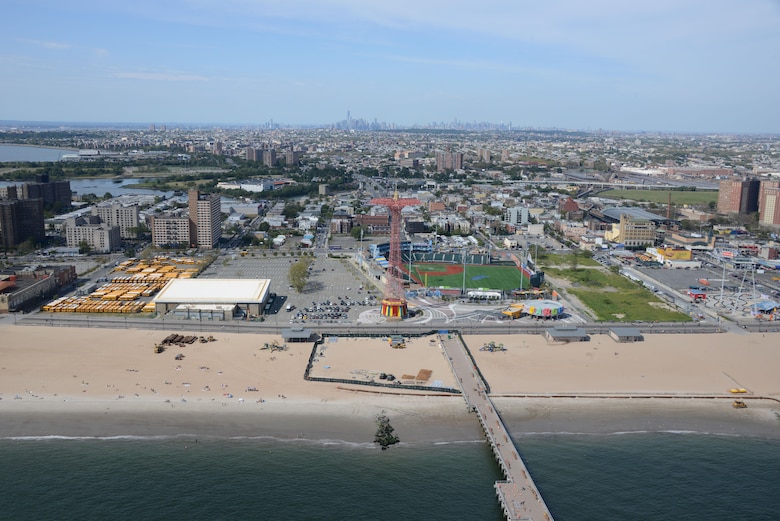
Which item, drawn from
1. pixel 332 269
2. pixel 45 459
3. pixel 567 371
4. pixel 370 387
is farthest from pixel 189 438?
pixel 332 269

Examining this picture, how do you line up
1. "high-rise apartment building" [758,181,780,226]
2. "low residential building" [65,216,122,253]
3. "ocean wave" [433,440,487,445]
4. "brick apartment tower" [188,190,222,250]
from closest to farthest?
"ocean wave" [433,440,487,445], "low residential building" [65,216,122,253], "brick apartment tower" [188,190,222,250], "high-rise apartment building" [758,181,780,226]

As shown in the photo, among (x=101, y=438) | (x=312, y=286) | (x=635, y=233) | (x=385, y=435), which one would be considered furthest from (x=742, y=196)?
(x=101, y=438)

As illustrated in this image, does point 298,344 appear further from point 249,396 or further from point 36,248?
point 36,248

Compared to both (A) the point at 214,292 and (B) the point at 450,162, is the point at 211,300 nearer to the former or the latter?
(A) the point at 214,292

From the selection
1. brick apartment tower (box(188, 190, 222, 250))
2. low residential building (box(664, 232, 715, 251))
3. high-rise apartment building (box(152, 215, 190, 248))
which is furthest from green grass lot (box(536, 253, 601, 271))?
high-rise apartment building (box(152, 215, 190, 248))

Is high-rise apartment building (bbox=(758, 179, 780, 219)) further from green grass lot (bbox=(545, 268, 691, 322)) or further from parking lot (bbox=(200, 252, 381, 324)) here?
parking lot (bbox=(200, 252, 381, 324))

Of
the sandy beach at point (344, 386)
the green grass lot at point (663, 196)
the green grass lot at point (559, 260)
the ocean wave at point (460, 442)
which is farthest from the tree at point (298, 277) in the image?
the green grass lot at point (663, 196)
